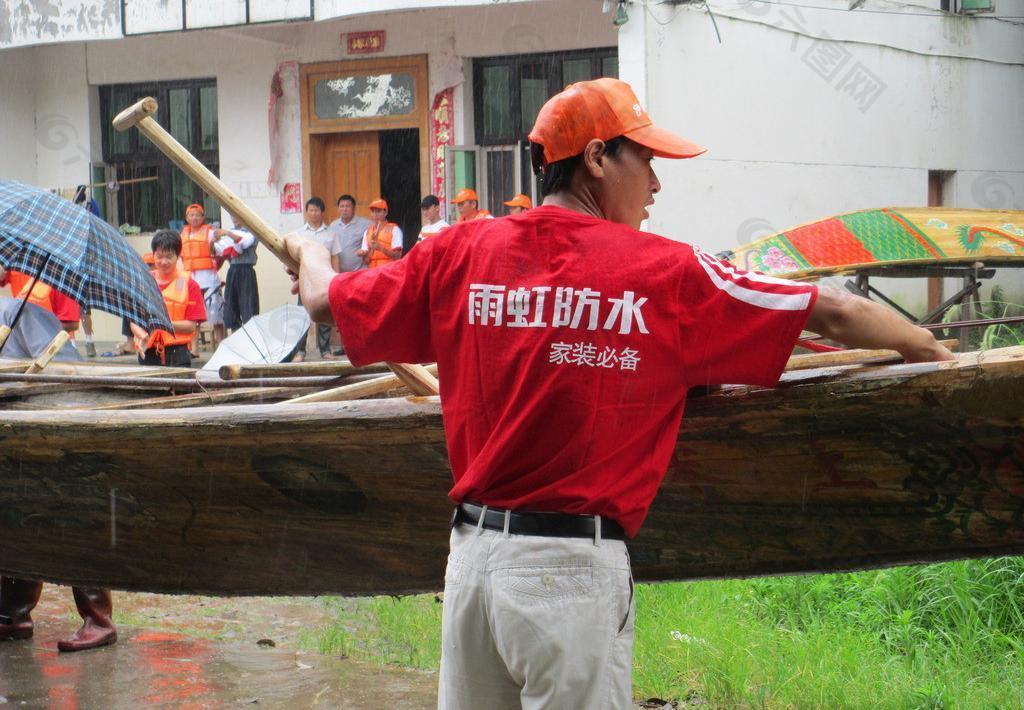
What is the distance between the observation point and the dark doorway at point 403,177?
1452cm

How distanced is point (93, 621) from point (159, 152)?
11161 millimetres

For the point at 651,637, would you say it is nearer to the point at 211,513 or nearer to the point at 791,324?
the point at 211,513

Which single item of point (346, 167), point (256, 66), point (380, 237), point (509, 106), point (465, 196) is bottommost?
point (380, 237)

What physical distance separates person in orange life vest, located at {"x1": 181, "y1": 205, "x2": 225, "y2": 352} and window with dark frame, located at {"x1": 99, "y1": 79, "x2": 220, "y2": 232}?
1.91 meters

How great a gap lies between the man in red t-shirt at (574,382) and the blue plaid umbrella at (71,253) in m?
3.48

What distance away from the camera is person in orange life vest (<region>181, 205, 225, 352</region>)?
13.0m

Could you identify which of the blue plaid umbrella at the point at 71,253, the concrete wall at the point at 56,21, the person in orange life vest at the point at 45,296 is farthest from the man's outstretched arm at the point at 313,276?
the concrete wall at the point at 56,21

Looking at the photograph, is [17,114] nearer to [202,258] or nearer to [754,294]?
[202,258]

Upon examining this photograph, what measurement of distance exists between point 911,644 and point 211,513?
262 centimetres

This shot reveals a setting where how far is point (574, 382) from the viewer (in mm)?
2156

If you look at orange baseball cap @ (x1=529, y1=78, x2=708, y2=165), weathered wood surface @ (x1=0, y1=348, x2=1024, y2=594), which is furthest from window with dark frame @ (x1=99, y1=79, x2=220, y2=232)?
orange baseball cap @ (x1=529, y1=78, x2=708, y2=165)

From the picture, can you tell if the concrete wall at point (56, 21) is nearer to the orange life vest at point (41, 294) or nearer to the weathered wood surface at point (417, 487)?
the orange life vest at point (41, 294)

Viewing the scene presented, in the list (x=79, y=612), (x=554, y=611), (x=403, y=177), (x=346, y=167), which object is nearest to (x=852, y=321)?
(x=554, y=611)

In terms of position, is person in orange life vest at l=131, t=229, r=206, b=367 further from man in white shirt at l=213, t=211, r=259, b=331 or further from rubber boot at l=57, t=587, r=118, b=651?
man in white shirt at l=213, t=211, r=259, b=331
